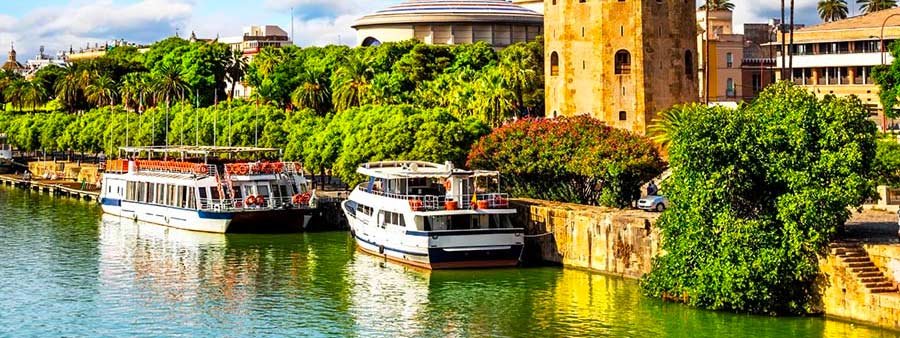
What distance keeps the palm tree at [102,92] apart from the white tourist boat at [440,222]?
78.9 metres

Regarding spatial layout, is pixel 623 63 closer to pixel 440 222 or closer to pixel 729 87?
pixel 440 222

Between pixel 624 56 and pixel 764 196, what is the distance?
96.6 ft

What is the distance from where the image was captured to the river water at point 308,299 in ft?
135

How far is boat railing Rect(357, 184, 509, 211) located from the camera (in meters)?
51.7

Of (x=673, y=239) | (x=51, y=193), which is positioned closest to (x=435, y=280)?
(x=673, y=239)

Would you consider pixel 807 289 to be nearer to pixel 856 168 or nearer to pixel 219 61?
pixel 856 168

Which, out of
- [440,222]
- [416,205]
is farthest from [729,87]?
[440,222]

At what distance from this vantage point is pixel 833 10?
4663 inches

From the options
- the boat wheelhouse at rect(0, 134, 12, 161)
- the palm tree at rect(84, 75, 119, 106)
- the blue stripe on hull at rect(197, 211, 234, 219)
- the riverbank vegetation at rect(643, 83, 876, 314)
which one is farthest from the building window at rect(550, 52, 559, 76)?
the palm tree at rect(84, 75, 119, 106)

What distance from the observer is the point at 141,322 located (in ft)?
141

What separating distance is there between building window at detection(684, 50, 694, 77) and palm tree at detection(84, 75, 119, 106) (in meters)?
70.3

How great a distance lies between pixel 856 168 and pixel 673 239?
5848 mm

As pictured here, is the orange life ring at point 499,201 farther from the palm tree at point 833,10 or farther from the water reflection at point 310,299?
the palm tree at point 833,10

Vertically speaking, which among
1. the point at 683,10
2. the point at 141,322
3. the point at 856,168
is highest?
the point at 683,10
